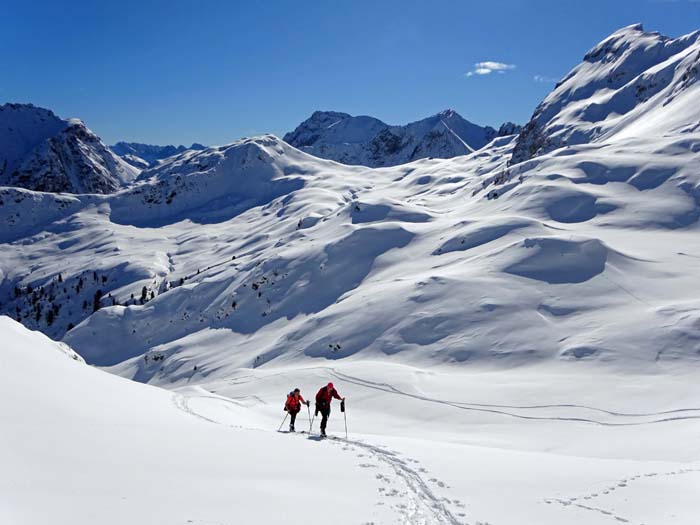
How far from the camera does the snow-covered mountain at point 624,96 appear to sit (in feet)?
316

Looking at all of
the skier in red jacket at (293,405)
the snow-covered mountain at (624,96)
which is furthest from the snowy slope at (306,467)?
the snow-covered mountain at (624,96)

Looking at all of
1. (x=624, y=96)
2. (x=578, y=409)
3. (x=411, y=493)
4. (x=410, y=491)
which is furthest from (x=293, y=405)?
(x=624, y=96)

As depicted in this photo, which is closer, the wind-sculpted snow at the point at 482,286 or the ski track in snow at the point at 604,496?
the ski track in snow at the point at 604,496

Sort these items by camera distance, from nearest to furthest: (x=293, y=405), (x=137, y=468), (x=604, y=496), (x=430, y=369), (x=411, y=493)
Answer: (x=137, y=468)
(x=411, y=493)
(x=604, y=496)
(x=293, y=405)
(x=430, y=369)

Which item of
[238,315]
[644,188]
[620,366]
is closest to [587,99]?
[644,188]

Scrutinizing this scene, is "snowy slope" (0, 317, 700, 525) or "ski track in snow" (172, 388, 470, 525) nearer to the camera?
"snowy slope" (0, 317, 700, 525)

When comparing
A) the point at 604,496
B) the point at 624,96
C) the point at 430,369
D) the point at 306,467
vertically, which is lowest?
the point at 306,467

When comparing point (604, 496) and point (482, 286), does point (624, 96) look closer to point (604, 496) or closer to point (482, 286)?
point (482, 286)

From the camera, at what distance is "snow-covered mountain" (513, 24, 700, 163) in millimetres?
96438

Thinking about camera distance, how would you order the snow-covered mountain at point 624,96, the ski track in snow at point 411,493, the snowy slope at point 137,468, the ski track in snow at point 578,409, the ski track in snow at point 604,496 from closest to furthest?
the snowy slope at point 137,468, the ski track in snow at point 411,493, the ski track in snow at point 604,496, the ski track in snow at point 578,409, the snow-covered mountain at point 624,96

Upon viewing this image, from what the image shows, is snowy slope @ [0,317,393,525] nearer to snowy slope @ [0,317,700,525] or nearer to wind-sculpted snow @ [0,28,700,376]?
snowy slope @ [0,317,700,525]

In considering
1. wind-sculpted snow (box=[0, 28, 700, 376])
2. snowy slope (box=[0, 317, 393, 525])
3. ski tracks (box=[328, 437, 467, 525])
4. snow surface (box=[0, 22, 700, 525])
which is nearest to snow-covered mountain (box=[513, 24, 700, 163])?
snow surface (box=[0, 22, 700, 525])

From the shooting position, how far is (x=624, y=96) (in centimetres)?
12631

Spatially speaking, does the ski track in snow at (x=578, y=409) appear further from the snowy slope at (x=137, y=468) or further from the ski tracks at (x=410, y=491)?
the snowy slope at (x=137, y=468)
